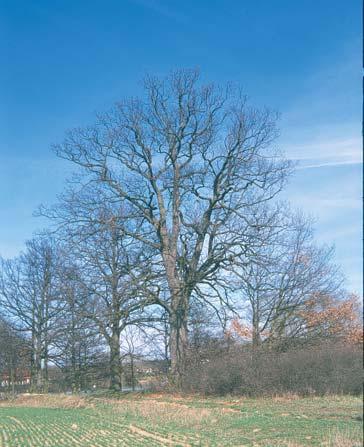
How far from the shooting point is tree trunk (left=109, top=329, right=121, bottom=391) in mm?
39031

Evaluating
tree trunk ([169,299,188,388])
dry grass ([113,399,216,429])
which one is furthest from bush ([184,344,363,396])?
dry grass ([113,399,216,429])

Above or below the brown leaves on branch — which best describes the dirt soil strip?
below

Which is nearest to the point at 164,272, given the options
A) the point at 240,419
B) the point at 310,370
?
the point at 310,370

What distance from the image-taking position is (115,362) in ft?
137

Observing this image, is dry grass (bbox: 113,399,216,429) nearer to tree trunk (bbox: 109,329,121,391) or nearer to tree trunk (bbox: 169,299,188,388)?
tree trunk (bbox: 169,299,188,388)

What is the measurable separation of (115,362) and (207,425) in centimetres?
2539

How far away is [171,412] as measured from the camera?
2111 cm

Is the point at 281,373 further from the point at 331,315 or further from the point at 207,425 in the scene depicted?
the point at 207,425

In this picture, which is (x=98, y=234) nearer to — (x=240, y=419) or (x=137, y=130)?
(x=137, y=130)

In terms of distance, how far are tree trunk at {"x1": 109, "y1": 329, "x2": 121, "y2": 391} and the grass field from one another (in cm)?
1338

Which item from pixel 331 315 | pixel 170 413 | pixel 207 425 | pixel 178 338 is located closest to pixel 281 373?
pixel 178 338

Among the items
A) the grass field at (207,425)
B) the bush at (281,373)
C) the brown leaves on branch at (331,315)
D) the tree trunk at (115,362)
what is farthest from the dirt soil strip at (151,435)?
the tree trunk at (115,362)

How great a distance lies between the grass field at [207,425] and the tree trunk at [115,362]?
13379mm

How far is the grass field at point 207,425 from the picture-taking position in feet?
44.3
